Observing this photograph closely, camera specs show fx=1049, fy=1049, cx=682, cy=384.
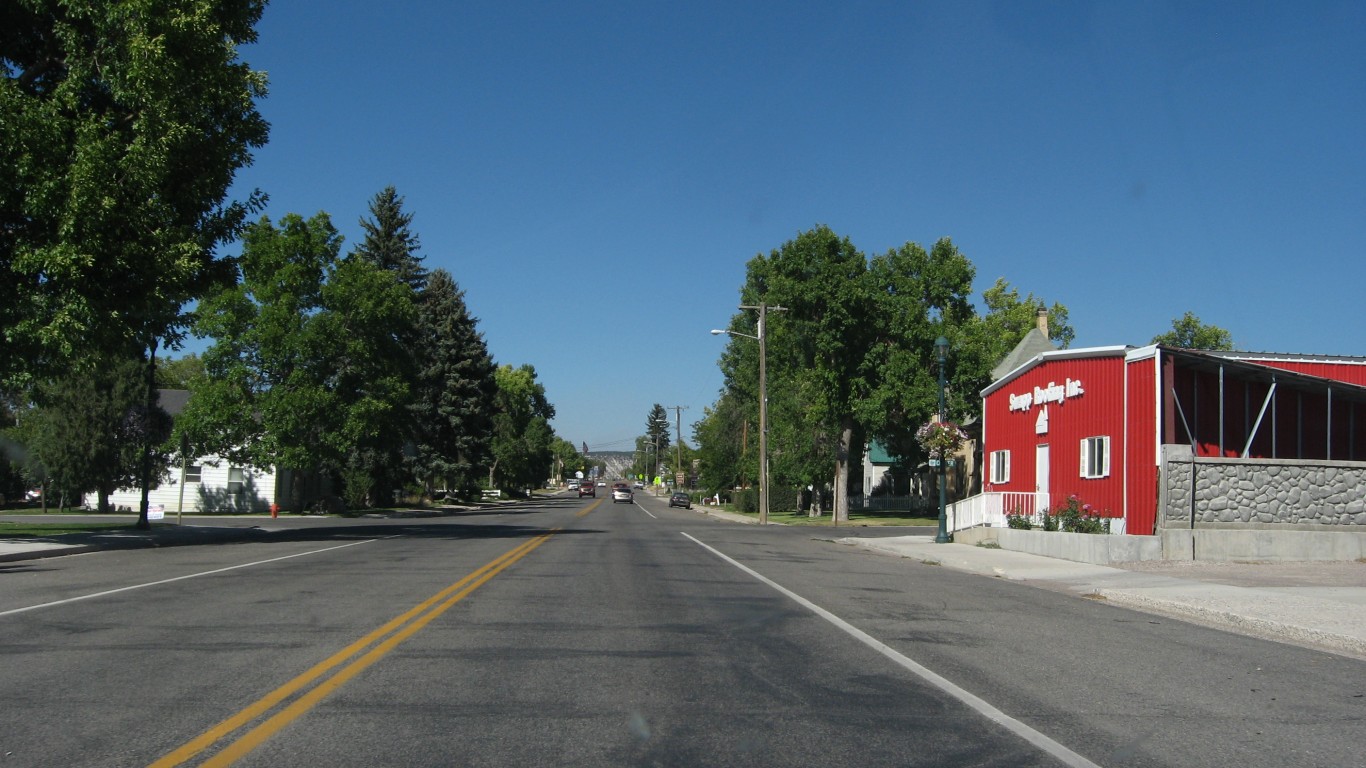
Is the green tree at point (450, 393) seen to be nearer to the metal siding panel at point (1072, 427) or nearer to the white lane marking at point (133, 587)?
the metal siding panel at point (1072, 427)

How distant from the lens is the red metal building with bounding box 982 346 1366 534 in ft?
74.6

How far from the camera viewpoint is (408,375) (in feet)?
162

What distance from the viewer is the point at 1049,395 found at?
2812 centimetres

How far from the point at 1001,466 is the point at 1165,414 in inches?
406

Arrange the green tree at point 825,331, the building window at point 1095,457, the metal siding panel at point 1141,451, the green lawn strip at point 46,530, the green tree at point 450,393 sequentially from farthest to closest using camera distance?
1. the green tree at point 450,393
2. the green tree at point 825,331
3. the green lawn strip at point 46,530
4. the building window at point 1095,457
5. the metal siding panel at point 1141,451

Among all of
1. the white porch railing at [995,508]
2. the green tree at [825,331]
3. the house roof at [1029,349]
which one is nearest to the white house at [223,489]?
the green tree at [825,331]

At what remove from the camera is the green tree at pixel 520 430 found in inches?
3878

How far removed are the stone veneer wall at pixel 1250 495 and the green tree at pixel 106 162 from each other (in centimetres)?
2078

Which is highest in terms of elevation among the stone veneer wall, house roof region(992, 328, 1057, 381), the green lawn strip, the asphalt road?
house roof region(992, 328, 1057, 381)

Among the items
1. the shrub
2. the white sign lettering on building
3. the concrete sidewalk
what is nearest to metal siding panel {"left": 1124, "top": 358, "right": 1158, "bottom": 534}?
the shrub

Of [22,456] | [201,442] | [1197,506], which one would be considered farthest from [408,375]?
[1197,506]

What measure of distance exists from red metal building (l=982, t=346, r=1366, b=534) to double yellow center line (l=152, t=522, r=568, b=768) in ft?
53.7

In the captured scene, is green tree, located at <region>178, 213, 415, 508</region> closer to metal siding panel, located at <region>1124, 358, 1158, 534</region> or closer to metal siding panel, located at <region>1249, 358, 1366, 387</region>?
metal siding panel, located at <region>1124, 358, 1158, 534</region>

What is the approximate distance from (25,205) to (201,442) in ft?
82.2
